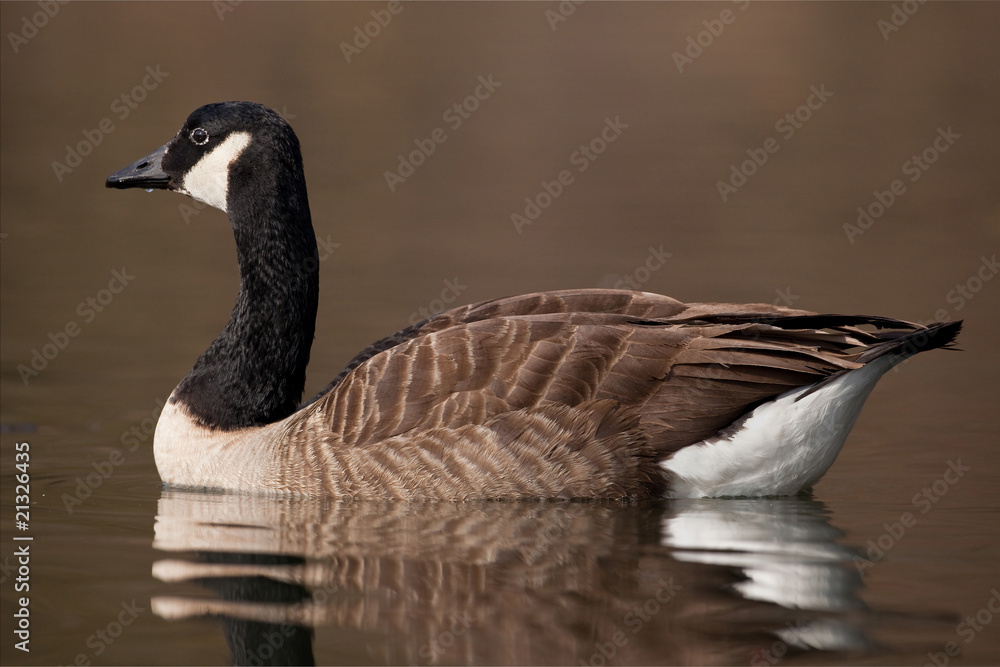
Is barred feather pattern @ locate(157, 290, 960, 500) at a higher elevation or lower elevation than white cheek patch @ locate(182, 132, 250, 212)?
lower

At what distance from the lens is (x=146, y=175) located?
8695 mm

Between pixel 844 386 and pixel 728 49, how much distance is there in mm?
22675

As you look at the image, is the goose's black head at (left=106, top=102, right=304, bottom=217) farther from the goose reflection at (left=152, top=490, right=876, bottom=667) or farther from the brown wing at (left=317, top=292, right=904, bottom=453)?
the goose reflection at (left=152, top=490, right=876, bottom=667)

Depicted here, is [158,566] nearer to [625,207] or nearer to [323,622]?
[323,622]

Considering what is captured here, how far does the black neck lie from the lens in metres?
8.45

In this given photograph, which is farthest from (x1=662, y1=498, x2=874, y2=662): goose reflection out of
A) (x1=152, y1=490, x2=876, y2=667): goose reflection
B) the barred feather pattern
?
the barred feather pattern

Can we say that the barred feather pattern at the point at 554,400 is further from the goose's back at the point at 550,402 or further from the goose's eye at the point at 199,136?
the goose's eye at the point at 199,136

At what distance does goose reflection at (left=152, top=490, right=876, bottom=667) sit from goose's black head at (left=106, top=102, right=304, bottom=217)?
197cm

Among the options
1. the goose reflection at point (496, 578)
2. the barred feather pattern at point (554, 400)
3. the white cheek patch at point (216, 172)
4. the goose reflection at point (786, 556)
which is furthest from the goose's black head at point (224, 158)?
the goose reflection at point (786, 556)

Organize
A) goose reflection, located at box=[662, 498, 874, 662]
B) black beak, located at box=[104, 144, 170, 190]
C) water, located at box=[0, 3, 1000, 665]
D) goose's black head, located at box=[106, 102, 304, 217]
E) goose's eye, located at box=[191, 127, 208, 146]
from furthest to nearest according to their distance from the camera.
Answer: black beak, located at box=[104, 144, 170, 190], goose's eye, located at box=[191, 127, 208, 146], goose's black head, located at box=[106, 102, 304, 217], water, located at box=[0, 3, 1000, 665], goose reflection, located at box=[662, 498, 874, 662]

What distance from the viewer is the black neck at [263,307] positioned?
8445 mm

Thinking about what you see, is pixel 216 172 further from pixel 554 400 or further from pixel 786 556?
pixel 786 556

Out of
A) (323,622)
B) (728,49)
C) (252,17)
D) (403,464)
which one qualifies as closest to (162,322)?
(403,464)

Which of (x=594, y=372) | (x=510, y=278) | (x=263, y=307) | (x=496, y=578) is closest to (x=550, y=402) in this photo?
(x=594, y=372)
